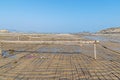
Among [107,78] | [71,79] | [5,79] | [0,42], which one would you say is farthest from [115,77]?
[0,42]

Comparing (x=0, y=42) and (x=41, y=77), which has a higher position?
(x=0, y=42)

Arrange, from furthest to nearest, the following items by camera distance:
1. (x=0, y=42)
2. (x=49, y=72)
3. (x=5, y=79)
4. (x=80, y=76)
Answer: (x=0, y=42), (x=49, y=72), (x=80, y=76), (x=5, y=79)

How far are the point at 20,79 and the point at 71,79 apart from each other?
62.5 inches

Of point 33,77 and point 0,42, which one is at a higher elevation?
point 0,42

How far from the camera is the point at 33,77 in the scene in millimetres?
6883

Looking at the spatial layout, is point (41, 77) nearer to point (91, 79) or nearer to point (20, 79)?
point (20, 79)

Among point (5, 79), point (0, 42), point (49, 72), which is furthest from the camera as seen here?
point (0, 42)

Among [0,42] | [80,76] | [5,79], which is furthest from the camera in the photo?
[0,42]

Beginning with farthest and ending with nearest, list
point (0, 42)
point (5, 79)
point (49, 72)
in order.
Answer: point (0, 42) < point (49, 72) < point (5, 79)

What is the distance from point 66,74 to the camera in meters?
7.41

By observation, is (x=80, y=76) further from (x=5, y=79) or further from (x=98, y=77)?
(x=5, y=79)

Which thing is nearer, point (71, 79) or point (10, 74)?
point (71, 79)

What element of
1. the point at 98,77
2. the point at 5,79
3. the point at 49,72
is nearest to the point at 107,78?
the point at 98,77

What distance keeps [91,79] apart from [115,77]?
2.89 feet
